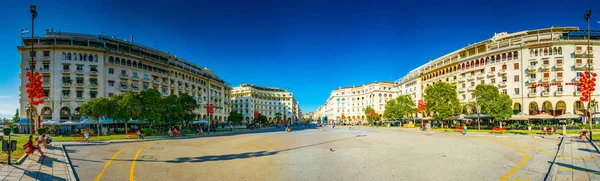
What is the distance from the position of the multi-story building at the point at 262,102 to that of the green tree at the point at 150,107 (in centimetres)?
8468

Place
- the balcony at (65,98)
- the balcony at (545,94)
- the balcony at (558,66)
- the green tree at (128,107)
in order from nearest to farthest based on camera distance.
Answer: the green tree at (128,107) → the balcony at (65,98) → the balcony at (558,66) → the balcony at (545,94)

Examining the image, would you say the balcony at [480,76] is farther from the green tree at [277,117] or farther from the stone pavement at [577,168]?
the green tree at [277,117]

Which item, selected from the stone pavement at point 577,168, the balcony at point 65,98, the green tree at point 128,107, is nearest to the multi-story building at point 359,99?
the green tree at point 128,107

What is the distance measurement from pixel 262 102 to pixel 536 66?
105115 millimetres

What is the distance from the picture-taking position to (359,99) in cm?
13925

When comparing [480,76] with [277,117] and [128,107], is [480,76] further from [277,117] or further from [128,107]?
[277,117]

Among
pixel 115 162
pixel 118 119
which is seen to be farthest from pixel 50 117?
pixel 115 162

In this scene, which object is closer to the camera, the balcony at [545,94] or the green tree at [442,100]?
the balcony at [545,94]

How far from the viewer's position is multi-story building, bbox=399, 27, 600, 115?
184 ft

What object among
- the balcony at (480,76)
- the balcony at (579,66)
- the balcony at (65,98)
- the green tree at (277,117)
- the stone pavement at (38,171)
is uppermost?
the balcony at (579,66)

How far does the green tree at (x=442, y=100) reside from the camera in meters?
57.9

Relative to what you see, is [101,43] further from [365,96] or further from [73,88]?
[365,96]

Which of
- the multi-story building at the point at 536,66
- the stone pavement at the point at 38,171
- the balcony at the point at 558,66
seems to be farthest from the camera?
the balcony at the point at 558,66

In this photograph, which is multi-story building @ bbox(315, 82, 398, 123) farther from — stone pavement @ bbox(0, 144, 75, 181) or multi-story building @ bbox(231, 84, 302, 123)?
stone pavement @ bbox(0, 144, 75, 181)
